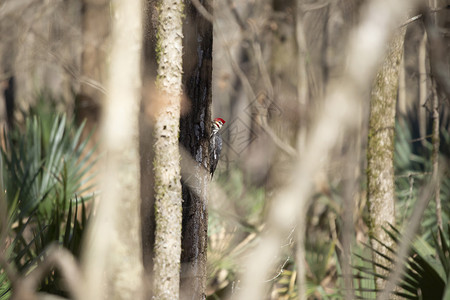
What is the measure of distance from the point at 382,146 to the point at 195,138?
5.78 ft

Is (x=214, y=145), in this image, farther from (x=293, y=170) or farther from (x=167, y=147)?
(x=293, y=170)

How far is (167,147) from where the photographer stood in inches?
98.3

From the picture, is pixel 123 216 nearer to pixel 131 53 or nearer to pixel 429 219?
pixel 131 53

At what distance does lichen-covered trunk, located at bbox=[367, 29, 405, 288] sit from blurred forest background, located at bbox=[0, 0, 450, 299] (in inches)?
0.4

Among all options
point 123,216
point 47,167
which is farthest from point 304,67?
point 123,216

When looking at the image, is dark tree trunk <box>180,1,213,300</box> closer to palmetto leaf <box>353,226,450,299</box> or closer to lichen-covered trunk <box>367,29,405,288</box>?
palmetto leaf <box>353,226,450,299</box>

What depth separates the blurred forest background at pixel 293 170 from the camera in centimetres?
78

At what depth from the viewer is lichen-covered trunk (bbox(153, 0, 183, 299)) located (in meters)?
2.49

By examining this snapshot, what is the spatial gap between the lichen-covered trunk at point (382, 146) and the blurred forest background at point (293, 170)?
1 cm

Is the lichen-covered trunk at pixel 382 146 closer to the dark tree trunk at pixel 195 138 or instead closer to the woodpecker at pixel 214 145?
the woodpecker at pixel 214 145

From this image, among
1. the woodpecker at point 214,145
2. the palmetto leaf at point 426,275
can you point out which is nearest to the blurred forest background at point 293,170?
the palmetto leaf at point 426,275

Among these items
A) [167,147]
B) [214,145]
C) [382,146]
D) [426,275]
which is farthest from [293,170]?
[382,146]

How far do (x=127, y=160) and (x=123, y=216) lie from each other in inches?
11.0

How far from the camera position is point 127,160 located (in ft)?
8.18
